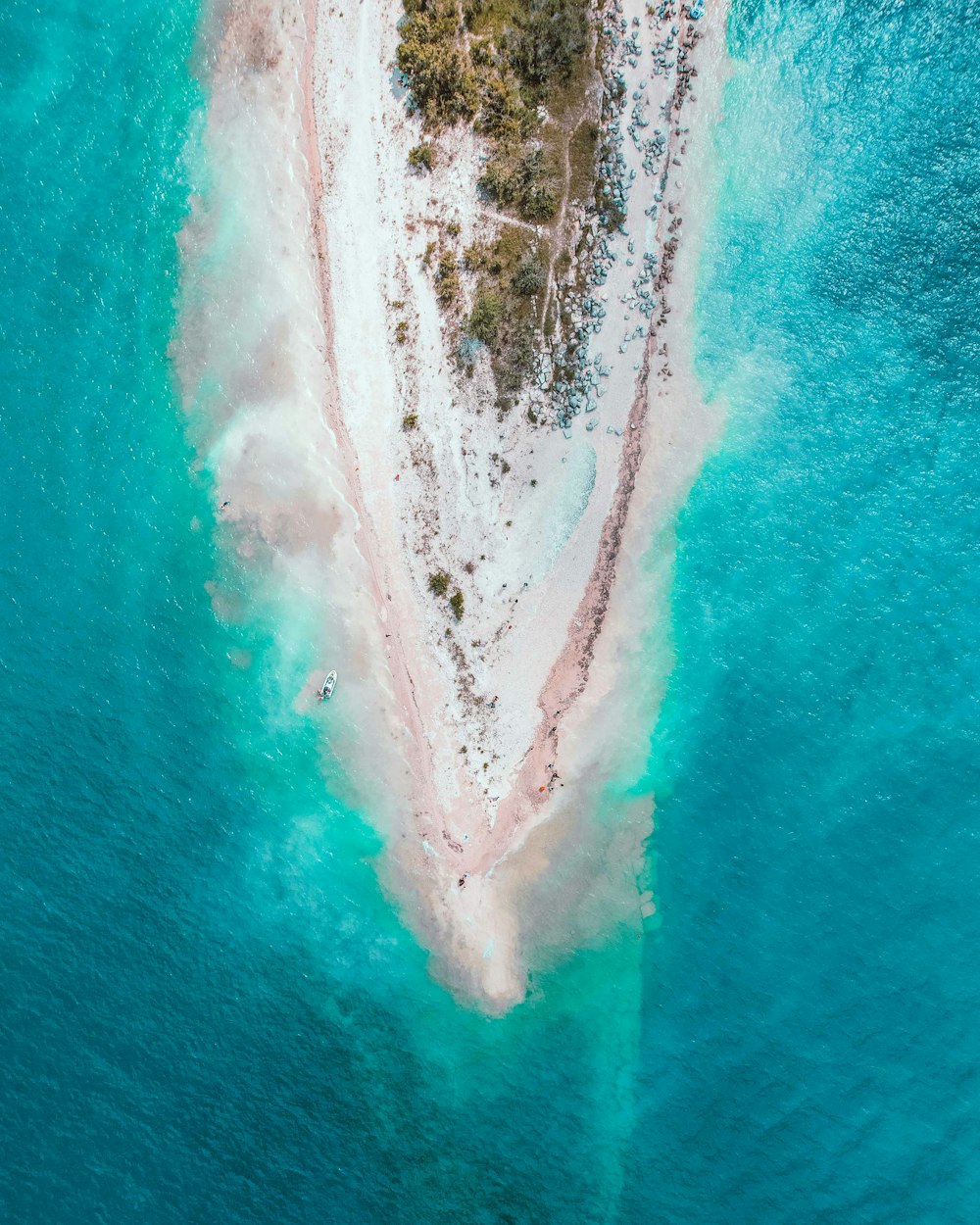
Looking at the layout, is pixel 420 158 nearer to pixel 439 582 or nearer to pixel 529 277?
pixel 529 277

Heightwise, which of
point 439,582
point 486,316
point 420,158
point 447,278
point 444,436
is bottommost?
point 439,582

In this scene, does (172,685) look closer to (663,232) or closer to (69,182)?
(69,182)

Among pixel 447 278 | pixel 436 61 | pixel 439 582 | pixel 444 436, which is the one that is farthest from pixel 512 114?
pixel 439 582

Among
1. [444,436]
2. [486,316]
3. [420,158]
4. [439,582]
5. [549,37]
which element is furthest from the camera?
[439,582]

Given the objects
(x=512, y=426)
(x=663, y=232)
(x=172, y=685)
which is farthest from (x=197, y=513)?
(x=663, y=232)

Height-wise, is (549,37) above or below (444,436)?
above

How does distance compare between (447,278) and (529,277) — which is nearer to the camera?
(529,277)

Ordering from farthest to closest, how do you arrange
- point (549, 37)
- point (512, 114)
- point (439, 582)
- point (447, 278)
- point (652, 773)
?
point (652, 773) → point (439, 582) → point (447, 278) → point (512, 114) → point (549, 37)

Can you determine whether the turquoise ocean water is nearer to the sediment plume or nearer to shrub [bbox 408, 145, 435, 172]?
the sediment plume
